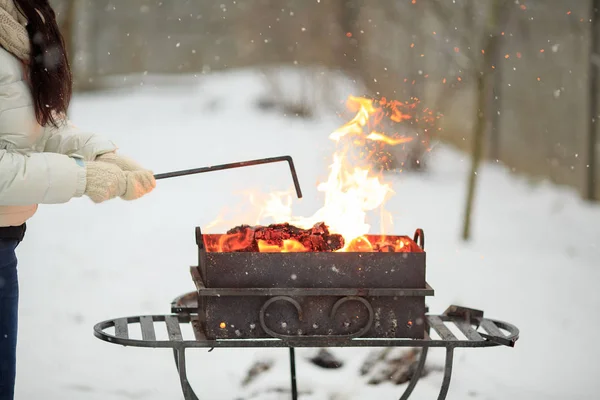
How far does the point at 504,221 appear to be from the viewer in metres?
9.70

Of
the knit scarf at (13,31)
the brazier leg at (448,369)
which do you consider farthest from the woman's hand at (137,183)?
the brazier leg at (448,369)

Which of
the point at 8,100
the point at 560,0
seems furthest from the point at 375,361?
the point at 560,0

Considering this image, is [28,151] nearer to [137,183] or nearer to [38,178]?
[38,178]

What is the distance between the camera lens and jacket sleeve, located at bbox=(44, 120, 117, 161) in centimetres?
348

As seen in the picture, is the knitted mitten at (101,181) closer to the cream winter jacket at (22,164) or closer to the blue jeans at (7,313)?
the cream winter jacket at (22,164)

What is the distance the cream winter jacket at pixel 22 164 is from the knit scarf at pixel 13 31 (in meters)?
0.03

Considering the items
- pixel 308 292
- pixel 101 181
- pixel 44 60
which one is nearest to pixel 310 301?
pixel 308 292

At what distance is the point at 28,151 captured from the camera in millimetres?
3109

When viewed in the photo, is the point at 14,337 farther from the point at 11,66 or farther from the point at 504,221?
the point at 504,221

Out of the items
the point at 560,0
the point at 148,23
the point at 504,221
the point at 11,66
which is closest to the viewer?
the point at 11,66

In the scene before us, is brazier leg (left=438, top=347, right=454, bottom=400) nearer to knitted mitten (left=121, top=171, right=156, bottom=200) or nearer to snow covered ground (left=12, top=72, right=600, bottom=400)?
snow covered ground (left=12, top=72, right=600, bottom=400)

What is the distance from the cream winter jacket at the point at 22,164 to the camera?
9.65ft

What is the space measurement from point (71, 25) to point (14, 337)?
19.8 ft

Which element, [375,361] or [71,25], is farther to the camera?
[71,25]
